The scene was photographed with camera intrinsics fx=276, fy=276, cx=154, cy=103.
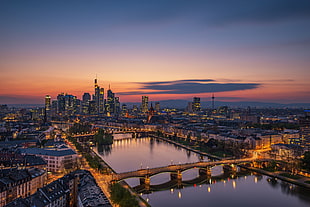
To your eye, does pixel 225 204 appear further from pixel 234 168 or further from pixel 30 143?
pixel 30 143

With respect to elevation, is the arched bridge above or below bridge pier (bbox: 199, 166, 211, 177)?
above

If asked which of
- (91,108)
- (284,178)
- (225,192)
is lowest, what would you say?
(225,192)

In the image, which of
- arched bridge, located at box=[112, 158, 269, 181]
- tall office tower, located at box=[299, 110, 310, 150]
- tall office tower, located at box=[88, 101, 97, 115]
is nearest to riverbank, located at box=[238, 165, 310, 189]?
arched bridge, located at box=[112, 158, 269, 181]

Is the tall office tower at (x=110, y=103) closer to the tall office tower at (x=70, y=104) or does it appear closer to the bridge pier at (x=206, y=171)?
the tall office tower at (x=70, y=104)

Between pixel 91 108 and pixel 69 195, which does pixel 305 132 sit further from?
pixel 91 108

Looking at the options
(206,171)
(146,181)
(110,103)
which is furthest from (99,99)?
(146,181)

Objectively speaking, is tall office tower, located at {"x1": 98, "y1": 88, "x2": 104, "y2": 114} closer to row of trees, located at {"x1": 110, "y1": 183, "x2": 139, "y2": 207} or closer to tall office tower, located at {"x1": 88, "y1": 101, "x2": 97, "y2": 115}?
tall office tower, located at {"x1": 88, "y1": 101, "x2": 97, "y2": 115}

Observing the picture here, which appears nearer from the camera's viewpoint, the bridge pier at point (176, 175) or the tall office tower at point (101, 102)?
the bridge pier at point (176, 175)

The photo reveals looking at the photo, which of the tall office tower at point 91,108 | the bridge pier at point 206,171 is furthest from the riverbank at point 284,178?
the tall office tower at point 91,108

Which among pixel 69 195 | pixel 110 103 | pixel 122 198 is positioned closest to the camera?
pixel 122 198

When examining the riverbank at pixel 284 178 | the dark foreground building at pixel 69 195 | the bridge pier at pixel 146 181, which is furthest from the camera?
the riverbank at pixel 284 178

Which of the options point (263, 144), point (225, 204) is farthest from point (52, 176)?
point (263, 144)
